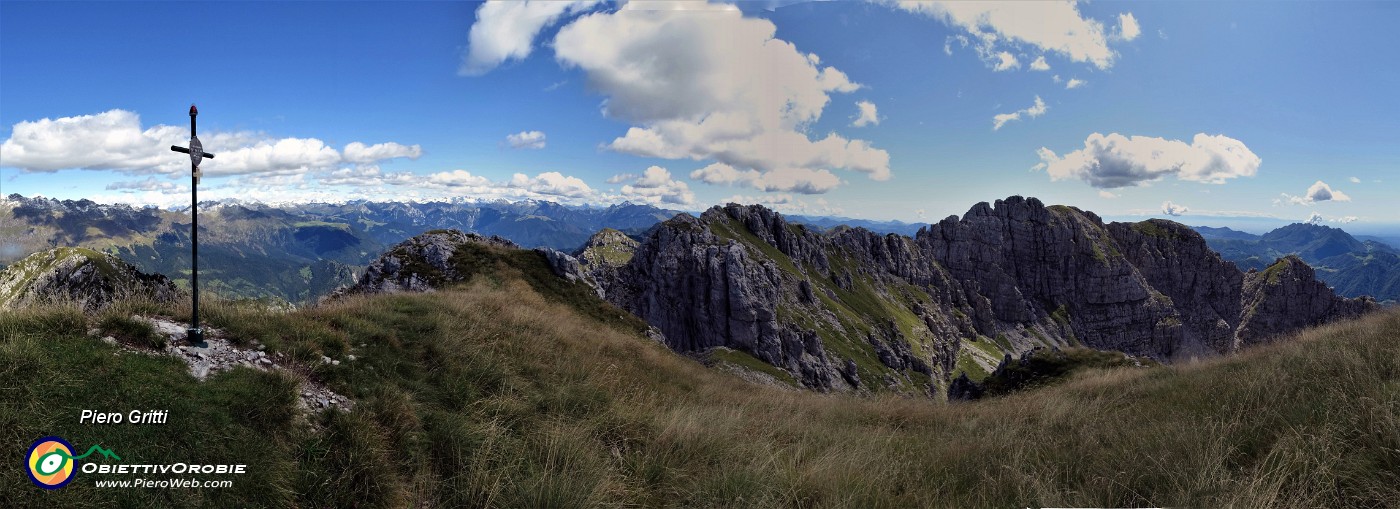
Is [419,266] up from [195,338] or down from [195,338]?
down

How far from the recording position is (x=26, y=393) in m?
6.02

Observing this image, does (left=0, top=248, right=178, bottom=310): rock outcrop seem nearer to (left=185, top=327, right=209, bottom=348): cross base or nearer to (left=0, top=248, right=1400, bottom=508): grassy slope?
(left=185, top=327, right=209, bottom=348): cross base

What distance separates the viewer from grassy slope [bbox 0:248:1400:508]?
606 centimetres

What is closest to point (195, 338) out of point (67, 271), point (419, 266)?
point (419, 266)

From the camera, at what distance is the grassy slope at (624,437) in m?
6.06

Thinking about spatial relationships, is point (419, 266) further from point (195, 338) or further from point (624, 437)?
point (624, 437)

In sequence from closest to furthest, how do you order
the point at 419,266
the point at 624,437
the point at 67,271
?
the point at 624,437, the point at 419,266, the point at 67,271

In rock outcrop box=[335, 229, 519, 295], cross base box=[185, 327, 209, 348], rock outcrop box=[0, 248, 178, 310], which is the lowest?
rock outcrop box=[0, 248, 178, 310]

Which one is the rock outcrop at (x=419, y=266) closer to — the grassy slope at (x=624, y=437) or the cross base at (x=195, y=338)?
the grassy slope at (x=624, y=437)

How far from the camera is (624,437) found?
9195 mm

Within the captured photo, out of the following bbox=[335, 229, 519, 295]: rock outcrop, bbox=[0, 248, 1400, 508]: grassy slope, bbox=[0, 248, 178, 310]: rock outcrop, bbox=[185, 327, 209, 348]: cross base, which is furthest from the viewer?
bbox=[0, 248, 178, 310]: rock outcrop

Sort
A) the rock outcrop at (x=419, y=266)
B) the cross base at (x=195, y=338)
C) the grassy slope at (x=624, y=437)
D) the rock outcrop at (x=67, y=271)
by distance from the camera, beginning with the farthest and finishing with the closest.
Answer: the rock outcrop at (x=67, y=271)
the rock outcrop at (x=419, y=266)
the cross base at (x=195, y=338)
the grassy slope at (x=624, y=437)

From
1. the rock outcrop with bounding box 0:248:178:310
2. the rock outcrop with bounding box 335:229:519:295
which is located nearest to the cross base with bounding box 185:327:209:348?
→ the rock outcrop with bounding box 335:229:519:295

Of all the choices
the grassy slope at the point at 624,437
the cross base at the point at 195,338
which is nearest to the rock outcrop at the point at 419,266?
the grassy slope at the point at 624,437
